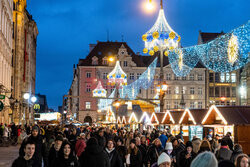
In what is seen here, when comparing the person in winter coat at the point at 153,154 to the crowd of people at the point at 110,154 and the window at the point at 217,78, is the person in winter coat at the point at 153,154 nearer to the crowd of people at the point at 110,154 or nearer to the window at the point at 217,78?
the crowd of people at the point at 110,154

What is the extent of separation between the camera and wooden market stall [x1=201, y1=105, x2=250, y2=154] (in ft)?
63.6

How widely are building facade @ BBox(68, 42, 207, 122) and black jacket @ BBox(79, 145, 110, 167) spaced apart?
2765 inches

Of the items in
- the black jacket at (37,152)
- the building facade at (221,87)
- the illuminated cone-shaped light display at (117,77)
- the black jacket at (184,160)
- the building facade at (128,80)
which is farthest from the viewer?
the building facade at (128,80)

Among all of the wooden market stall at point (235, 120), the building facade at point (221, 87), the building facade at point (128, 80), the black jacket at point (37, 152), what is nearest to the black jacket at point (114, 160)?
the black jacket at point (37, 152)

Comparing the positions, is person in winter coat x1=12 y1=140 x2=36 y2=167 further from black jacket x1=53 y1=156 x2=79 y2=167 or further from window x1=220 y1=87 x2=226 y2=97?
window x1=220 y1=87 x2=226 y2=97

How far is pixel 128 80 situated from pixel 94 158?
238 feet

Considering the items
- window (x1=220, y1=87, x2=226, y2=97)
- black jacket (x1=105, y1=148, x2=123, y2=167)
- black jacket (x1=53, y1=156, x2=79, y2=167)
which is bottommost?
black jacket (x1=105, y1=148, x2=123, y2=167)

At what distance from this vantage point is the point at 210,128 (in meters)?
24.4

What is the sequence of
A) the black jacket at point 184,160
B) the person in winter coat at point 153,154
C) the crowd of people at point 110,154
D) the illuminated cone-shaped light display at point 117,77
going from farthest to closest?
the illuminated cone-shaped light display at point 117,77 → the person in winter coat at point 153,154 → the black jacket at point 184,160 → the crowd of people at point 110,154

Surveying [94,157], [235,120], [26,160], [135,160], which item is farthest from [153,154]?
[235,120]

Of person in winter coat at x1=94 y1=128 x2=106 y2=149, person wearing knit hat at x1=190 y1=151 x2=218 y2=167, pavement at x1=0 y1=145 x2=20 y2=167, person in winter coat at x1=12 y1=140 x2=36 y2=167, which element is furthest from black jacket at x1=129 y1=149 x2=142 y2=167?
pavement at x1=0 y1=145 x2=20 y2=167

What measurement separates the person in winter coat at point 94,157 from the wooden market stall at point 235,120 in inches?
485

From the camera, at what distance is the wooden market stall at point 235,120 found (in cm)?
1938

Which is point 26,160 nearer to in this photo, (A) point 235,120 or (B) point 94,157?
(B) point 94,157
